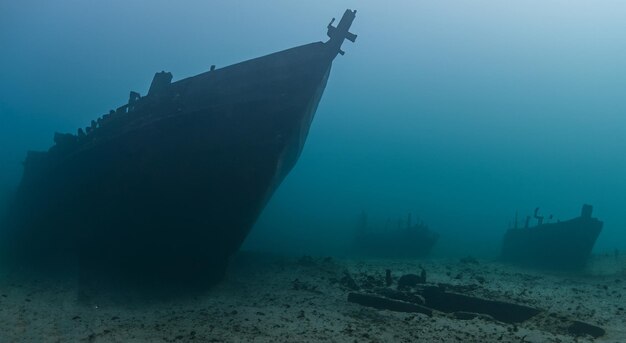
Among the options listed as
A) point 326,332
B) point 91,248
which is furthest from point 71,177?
point 326,332

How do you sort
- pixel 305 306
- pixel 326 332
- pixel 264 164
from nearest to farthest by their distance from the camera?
pixel 326 332, pixel 305 306, pixel 264 164

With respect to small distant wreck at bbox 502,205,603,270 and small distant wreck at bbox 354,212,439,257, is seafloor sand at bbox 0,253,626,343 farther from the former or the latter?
small distant wreck at bbox 354,212,439,257

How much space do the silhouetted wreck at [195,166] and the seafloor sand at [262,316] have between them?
1265mm

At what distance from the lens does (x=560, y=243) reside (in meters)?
20.5

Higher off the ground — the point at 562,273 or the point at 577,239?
the point at 577,239

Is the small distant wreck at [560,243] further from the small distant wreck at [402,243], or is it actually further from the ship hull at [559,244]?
the small distant wreck at [402,243]

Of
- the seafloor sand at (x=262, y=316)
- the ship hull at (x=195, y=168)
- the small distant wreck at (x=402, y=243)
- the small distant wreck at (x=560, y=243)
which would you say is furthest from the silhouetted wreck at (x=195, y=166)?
the small distant wreck at (x=402, y=243)

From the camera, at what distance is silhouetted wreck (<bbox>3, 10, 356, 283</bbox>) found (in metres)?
10.6

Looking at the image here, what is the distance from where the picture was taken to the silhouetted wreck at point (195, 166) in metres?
10.6

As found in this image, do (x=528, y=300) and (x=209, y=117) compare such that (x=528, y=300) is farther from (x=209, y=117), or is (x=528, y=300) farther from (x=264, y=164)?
(x=209, y=117)

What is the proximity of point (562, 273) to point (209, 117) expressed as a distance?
15.0 meters

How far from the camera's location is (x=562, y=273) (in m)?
17.8

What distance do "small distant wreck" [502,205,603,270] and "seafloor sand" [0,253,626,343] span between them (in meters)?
7.77

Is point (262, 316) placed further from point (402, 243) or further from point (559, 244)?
point (402, 243)
